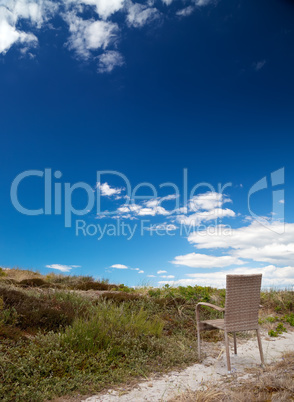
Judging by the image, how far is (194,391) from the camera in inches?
173

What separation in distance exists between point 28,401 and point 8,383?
1.44 ft

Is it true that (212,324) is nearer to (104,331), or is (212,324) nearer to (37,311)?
(104,331)

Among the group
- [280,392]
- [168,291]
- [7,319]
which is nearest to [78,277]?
[168,291]

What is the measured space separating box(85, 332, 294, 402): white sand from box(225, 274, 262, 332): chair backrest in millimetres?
657

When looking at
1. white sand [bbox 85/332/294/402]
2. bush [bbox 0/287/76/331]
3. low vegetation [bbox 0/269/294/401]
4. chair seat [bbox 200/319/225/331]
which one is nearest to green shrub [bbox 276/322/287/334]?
low vegetation [bbox 0/269/294/401]

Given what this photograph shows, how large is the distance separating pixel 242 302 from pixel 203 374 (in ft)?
4.08

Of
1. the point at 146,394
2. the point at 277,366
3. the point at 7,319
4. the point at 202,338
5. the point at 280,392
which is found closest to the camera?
the point at 280,392

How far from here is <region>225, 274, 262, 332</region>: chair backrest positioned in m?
5.49

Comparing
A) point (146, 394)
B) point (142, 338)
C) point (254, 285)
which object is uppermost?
point (254, 285)

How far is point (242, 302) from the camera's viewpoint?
566 cm

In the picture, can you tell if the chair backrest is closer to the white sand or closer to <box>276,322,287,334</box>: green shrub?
the white sand

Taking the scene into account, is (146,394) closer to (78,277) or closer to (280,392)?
(280,392)

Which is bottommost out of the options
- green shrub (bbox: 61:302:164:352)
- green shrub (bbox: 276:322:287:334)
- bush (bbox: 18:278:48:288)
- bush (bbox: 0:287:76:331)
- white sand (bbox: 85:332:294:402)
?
white sand (bbox: 85:332:294:402)

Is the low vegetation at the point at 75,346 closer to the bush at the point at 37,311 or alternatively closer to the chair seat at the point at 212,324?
the bush at the point at 37,311
